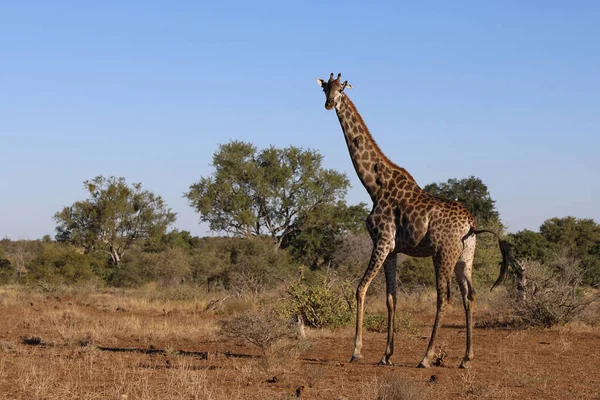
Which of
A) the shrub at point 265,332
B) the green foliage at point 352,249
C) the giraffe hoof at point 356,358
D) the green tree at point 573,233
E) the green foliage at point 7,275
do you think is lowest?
the giraffe hoof at point 356,358

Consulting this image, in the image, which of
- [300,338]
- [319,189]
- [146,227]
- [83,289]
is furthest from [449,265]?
[146,227]

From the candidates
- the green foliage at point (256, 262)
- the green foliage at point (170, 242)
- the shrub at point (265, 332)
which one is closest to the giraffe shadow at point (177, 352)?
the shrub at point (265, 332)

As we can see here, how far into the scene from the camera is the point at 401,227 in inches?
424

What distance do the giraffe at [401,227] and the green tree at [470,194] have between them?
29182 mm

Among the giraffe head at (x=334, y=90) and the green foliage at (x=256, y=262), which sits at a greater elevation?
the giraffe head at (x=334, y=90)

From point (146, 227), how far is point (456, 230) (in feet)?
119

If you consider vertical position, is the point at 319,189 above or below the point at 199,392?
above

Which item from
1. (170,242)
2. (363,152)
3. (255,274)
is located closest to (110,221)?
(170,242)

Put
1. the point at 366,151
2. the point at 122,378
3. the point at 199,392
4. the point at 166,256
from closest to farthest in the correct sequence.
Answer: the point at 199,392
the point at 122,378
the point at 366,151
the point at 166,256

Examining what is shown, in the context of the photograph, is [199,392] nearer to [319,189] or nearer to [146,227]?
[319,189]

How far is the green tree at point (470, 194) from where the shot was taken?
40.7 metres

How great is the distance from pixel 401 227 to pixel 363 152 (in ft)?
4.55

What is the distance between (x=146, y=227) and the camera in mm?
44906

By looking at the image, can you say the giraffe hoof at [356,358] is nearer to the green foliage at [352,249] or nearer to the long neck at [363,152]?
the long neck at [363,152]
